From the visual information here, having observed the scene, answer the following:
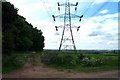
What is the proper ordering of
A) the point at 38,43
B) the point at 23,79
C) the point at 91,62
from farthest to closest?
the point at 38,43, the point at 91,62, the point at 23,79

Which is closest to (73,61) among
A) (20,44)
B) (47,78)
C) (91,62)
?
(91,62)

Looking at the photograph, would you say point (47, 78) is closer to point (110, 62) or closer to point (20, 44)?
point (110, 62)

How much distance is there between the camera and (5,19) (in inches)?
1577

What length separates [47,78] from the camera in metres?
18.6

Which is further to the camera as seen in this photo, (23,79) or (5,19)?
(5,19)

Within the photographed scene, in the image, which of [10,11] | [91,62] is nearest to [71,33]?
[10,11]

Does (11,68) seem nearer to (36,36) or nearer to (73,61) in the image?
(73,61)

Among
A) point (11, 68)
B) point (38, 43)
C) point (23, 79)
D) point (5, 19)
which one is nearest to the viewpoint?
point (23, 79)

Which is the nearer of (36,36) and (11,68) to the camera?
(11,68)

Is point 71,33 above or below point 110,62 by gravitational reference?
above

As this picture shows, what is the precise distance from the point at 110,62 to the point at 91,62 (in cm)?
195

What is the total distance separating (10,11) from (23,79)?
2303 cm

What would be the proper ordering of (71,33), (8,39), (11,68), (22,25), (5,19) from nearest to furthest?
(11,68), (8,39), (5,19), (71,33), (22,25)

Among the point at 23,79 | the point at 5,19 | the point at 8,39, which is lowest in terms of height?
the point at 23,79
